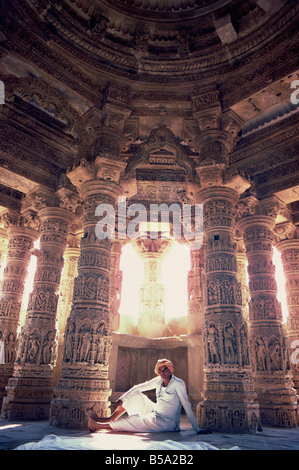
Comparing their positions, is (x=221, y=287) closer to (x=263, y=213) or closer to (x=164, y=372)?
(x=164, y=372)

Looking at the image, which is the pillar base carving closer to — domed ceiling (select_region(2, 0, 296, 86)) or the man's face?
the man's face

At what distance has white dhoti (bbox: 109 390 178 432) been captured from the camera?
17.6 feet

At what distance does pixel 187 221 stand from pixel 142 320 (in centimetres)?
445

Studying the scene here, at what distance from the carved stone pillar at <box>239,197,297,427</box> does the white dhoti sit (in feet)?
12.8

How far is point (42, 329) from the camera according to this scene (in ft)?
29.7

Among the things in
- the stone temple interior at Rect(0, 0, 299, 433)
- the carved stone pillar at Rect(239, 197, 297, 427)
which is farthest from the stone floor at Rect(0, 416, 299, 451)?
the carved stone pillar at Rect(239, 197, 297, 427)

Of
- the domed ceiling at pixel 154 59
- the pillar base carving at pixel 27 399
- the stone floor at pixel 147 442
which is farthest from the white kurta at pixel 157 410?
the domed ceiling at pixel 154 59

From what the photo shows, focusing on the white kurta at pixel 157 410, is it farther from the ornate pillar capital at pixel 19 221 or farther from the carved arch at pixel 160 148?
the ornate pillar capital at pixel 19 221

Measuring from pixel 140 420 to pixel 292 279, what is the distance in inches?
296

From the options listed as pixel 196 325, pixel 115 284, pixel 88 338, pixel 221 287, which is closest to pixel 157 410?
pixel 88 338

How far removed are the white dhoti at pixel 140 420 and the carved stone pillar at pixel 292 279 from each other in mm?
6267

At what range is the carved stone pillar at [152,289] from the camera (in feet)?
45.3
